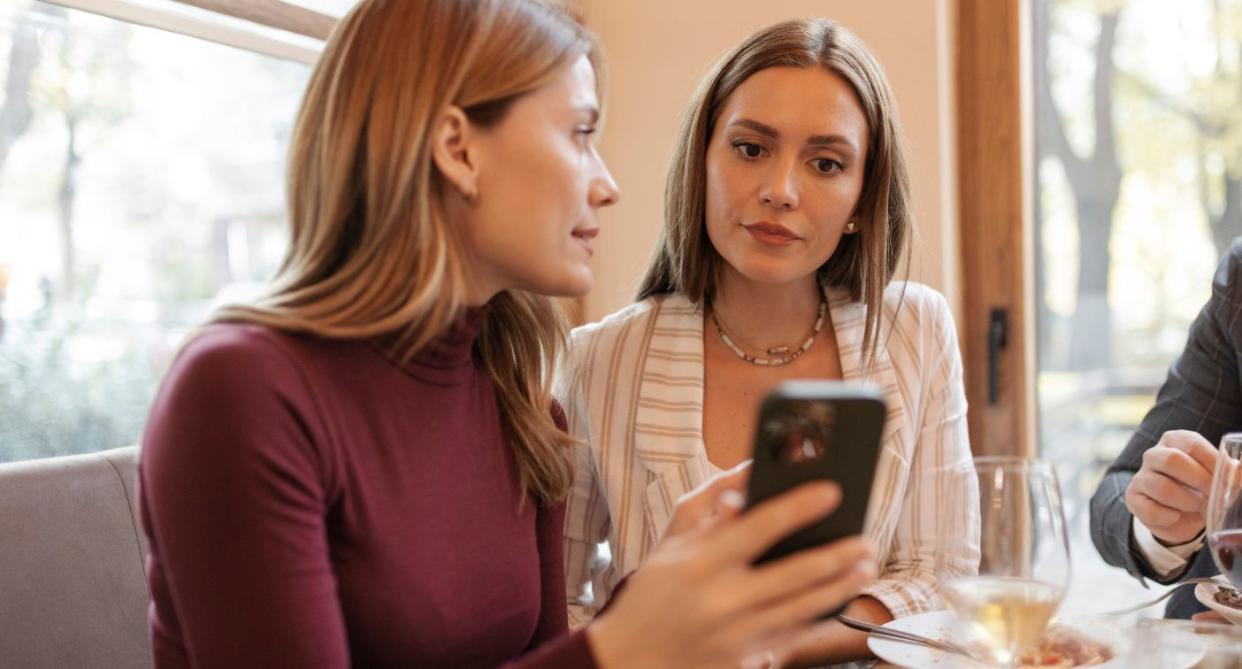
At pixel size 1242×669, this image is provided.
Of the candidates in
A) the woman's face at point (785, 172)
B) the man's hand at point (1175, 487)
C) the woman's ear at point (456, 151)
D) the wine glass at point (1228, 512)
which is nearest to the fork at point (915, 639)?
the wine glass at point (1228, 512)

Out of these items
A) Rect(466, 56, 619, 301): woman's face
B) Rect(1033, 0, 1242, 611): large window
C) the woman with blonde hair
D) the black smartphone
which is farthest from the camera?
Rect(1033, 0, 1242, 611): large window

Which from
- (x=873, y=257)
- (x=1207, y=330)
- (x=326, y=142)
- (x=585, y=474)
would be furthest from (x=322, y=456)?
(x=1207, y=330)

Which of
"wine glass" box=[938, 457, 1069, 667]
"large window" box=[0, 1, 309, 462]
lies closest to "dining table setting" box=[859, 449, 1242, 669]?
"wine glass" box=[938, 457, 1069, 667]

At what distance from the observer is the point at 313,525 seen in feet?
3.44

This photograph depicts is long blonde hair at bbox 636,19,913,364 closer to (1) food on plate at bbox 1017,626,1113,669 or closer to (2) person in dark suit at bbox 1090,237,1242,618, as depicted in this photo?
(2) person in dark suit at bbox 1090,237,1242,618

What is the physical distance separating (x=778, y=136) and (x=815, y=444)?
1.00 metres

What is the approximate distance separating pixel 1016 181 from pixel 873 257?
1.11 m

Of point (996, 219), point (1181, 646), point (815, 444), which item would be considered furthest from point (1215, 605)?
point (996, 219)

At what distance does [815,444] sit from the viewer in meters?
0.83

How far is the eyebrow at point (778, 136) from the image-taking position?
1755mm

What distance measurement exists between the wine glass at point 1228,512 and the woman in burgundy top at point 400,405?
46 centimetres

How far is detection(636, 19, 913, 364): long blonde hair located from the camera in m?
1.82

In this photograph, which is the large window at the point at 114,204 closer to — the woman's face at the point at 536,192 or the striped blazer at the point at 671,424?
the striped blazer at the point at 671,424

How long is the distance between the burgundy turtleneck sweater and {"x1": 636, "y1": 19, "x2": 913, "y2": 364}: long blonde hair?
1.92 feet
